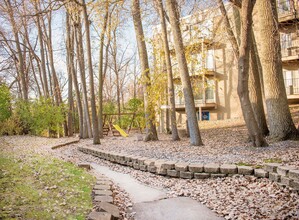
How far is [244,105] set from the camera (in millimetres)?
7934

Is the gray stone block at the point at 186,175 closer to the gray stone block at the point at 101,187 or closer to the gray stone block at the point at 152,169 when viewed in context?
the gray stone block at the point at 152,169

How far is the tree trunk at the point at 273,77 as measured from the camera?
8672 millimetres

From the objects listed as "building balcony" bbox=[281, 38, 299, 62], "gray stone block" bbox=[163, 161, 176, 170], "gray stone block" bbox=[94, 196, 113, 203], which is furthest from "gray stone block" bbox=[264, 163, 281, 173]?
"building balcony" bbox=[281, 38, 299, 62]

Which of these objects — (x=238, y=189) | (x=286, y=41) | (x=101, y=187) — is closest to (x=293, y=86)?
(x=286, y=41)

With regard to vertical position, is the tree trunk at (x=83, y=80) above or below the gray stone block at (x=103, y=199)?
above

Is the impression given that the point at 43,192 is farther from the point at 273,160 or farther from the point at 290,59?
the point at 290,59

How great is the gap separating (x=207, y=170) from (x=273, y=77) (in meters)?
4.56

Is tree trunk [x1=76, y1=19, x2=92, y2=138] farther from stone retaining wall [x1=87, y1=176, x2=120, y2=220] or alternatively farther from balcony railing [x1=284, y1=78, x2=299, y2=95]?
balcony railing [x1=284, y1=78, x2=299, y2=95]

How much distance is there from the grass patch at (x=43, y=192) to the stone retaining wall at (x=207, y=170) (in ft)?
6.35

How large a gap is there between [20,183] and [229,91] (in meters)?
19.6

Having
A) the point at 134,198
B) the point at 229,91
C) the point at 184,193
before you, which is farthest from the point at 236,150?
the point at 229,91

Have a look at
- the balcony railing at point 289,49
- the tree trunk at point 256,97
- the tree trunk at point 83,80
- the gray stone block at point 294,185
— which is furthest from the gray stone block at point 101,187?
the balcony railing at point 289,49

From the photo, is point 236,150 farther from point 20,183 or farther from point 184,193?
point 20,183

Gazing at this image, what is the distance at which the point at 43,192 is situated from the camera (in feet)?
13.6
